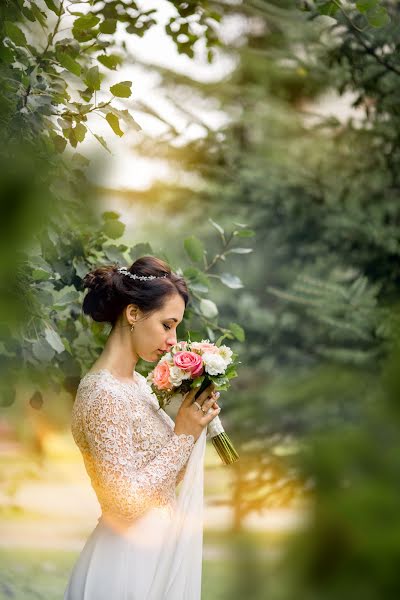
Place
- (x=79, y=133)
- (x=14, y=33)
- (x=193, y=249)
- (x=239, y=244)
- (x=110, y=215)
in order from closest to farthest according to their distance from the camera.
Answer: (x=14, y=33) → (x=79, y=133) → (x=110, y=215) → (x=193, y=249) → (x=239, y=244)

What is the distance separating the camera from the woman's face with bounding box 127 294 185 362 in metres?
2.19

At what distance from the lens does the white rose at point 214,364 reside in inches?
82.1

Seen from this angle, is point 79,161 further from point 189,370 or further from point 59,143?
point 189,370

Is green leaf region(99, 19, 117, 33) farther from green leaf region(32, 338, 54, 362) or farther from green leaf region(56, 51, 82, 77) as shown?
green leaf region(32, 338, 54, 362)

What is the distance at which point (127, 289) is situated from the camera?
2229 millimetres

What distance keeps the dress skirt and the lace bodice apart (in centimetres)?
6

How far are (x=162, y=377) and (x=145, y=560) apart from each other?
515 mm

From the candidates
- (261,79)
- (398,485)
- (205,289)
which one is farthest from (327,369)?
(261,79)

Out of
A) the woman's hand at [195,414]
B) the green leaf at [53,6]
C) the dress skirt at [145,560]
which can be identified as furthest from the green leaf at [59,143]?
the dress skirt at [145,560]

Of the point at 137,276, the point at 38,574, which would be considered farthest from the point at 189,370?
the point at 38,574

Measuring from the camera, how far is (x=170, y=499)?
215 cm

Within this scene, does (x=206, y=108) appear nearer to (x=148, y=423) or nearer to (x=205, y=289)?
(x=205, y=289)

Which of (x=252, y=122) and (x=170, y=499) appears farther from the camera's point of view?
(x=252, y=122)

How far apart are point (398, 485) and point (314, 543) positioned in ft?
0.14
